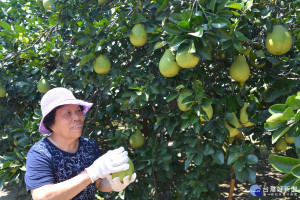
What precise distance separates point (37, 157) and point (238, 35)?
1.38 metres

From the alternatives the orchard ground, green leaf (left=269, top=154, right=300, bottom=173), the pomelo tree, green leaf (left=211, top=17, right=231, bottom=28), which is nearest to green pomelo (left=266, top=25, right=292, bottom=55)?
the pomelo tree

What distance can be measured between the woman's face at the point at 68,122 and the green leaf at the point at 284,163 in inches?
45.7

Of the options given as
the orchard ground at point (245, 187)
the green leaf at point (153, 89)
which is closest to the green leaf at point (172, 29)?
the green leaf at point (153, 89)

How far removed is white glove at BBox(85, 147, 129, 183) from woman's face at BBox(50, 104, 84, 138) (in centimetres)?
25

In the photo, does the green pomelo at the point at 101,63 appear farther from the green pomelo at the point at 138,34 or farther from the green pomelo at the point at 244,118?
the green pomelo at the point at 244,118

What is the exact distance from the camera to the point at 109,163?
1.64 m

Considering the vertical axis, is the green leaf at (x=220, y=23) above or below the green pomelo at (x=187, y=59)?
above

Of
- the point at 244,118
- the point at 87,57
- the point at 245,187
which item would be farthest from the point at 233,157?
the point at 245,187

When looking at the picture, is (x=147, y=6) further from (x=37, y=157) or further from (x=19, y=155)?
(x=19, y=155)

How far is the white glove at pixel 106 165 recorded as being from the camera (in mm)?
1575

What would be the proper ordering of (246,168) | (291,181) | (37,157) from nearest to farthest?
(291,181), (37,157), (246,168)

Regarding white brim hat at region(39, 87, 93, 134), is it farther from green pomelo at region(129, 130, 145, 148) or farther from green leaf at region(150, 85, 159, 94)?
green pomelo at region(129, 130, 145, 148)

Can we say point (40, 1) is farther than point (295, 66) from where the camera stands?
Yes

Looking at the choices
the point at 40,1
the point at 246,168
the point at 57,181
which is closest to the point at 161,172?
the point at 246,168
